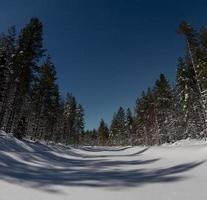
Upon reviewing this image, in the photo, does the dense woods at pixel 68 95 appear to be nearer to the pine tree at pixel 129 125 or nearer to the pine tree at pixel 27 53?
the pine tree at pixel 27 53

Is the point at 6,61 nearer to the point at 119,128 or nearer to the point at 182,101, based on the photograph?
the point at 182,101

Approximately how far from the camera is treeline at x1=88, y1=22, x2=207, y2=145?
3269 cm

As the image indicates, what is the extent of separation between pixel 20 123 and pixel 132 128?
2698 inches

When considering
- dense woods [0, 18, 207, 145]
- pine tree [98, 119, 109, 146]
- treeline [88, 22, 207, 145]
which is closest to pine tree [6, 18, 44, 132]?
dense woods [0, 18, 207, 145]

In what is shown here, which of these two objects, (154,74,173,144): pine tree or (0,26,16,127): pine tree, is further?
(154,74,173,144): pine tree

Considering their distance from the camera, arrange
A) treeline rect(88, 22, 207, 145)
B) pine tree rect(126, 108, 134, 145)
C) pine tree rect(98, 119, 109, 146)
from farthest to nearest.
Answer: pine tree rect(98, 119, 109, 146) → pine tree rect(126, 108, 134, 145) → treeline rect(88, 22, 207, 145)

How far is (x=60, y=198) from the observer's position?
746 centimetres

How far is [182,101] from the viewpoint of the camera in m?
47.4

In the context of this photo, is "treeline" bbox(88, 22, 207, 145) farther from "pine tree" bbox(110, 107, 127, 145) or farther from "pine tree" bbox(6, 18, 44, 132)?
"pine tree" bbox(6, 18, 44, 132)

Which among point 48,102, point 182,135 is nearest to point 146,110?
point 182,135

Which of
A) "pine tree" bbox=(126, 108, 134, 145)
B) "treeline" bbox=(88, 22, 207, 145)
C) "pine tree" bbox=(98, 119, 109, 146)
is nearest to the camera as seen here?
"treeline" bbox=(88, 22, 207, 145)

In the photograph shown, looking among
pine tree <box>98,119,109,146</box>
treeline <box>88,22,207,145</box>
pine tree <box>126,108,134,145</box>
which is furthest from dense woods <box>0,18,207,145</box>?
pine tree <box>98,119,109,146</box>

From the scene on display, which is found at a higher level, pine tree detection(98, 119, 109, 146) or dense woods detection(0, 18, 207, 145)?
pine tree detection(98, 119, 109, 146)

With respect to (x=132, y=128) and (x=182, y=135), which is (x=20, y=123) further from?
(x=132, y=128)
